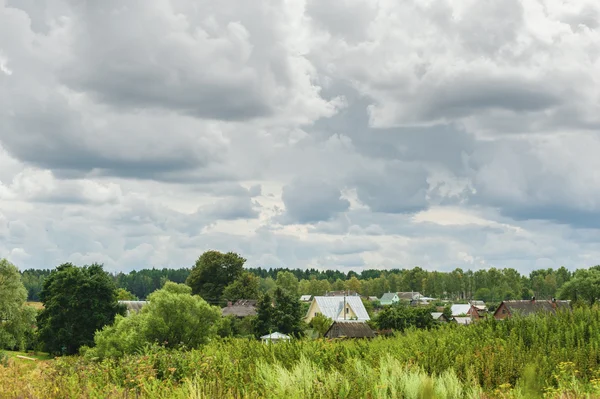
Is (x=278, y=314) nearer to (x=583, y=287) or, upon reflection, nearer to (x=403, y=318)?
(x=403, y=318)

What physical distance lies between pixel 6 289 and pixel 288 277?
13426 cm

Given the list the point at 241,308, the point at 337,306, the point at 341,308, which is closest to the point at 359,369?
the point at 241,308

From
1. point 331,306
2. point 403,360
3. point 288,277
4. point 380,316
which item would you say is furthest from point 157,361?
point 288,277

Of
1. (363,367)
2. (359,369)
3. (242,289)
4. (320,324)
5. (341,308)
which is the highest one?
(242,289)

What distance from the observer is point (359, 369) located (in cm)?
1151

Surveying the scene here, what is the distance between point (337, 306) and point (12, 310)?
164 ft

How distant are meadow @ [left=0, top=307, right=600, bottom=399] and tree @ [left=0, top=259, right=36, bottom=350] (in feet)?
184

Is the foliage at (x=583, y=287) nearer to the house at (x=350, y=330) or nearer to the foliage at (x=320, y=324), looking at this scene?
the foliage at (x=320, y=324)

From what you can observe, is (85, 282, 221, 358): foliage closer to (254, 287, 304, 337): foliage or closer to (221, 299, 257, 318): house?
(254, 287, 304, 337): foliage

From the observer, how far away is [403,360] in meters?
14.3

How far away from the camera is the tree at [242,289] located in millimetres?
105812

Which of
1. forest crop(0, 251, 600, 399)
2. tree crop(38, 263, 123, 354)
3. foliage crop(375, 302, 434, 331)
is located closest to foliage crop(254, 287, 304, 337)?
foliage crop(375, 302, 434, 331)

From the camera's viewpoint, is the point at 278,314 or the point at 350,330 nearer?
the point at 350,330

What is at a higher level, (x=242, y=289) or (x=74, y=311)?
(x=242, y=289)
